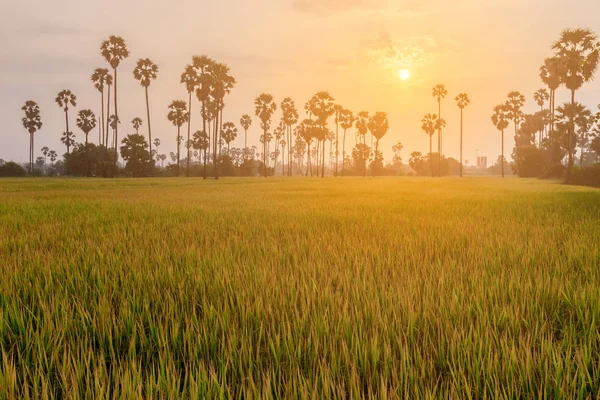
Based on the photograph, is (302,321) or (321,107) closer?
(302,321)

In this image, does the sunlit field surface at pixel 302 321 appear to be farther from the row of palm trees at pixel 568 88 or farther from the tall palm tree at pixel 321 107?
the tall palm tree at pixel 321 107

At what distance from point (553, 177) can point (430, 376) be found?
64.4 m

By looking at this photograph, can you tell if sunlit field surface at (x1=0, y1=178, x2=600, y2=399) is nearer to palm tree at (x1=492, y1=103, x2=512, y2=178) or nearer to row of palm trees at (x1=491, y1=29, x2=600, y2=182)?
row of palm trees at (x1=491, y1=29, x2=600, y2=182)

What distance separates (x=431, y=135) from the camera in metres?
104

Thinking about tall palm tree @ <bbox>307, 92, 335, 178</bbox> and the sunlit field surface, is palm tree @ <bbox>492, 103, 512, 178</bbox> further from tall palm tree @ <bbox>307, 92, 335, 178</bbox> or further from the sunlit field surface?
the sunlit field surface

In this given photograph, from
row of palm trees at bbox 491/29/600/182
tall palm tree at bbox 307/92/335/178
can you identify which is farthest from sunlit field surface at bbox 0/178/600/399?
tall palm tree at bbox 307/92/335/178

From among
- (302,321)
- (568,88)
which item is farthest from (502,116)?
(302,321)

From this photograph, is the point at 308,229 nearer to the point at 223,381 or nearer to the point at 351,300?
the point at 351,300

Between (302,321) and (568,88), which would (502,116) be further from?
(302,321)

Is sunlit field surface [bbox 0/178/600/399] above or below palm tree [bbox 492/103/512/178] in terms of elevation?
below

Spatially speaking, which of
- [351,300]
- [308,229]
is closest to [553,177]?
[308,229]

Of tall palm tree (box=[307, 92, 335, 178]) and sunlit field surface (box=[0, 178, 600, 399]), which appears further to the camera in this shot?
tall palm tree (box=[307, 92, 335, 178])

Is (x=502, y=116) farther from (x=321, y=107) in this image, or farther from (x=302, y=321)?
(x=302, y=321)

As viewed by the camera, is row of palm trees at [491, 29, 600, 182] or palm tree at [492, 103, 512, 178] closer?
row of palm trees at [491, 29, 600, 182]
